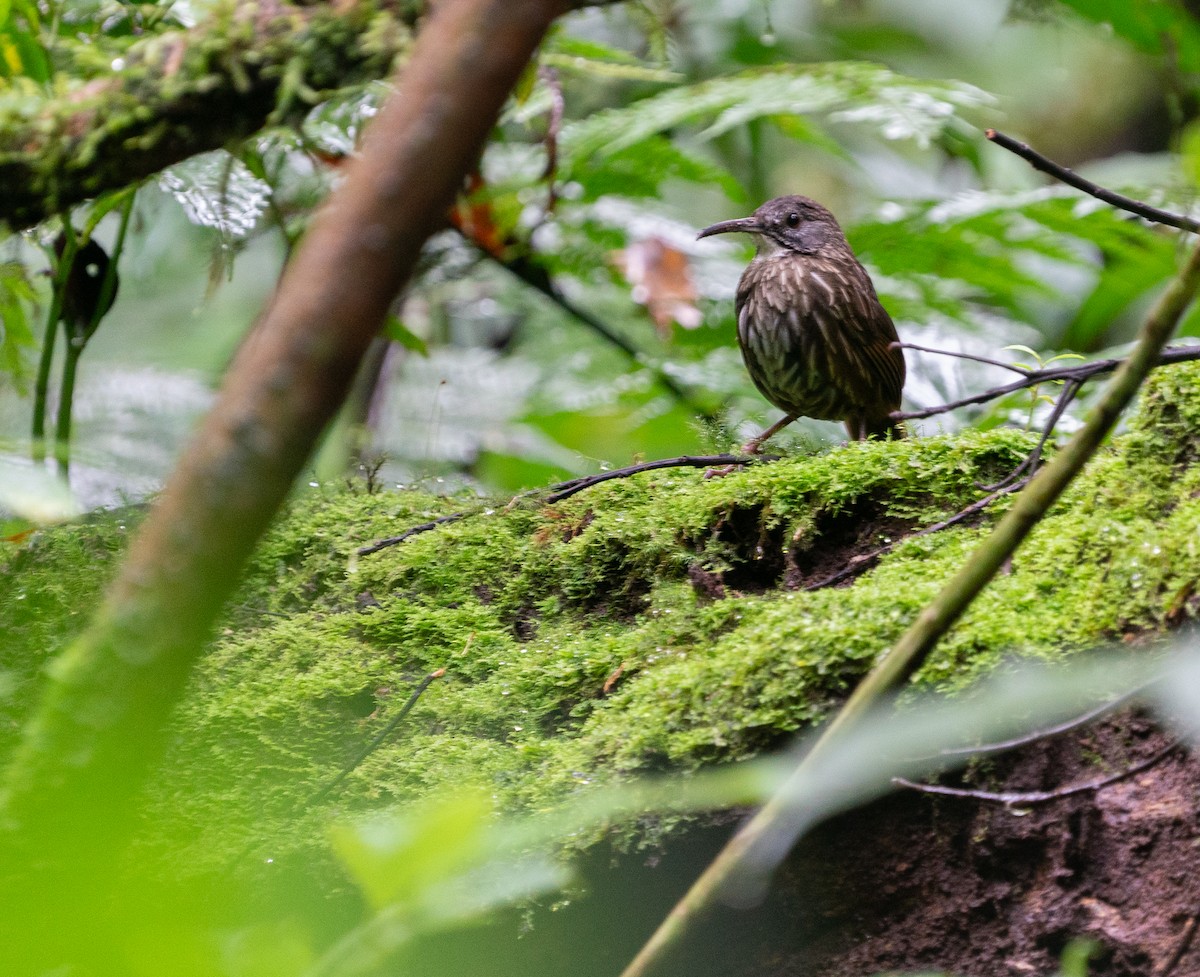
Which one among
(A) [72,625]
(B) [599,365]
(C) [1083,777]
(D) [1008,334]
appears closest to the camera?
(C) [1083,777]

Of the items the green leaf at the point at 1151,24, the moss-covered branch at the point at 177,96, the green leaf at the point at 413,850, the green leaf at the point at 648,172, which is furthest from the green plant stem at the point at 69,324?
the green leaf at the point at 1151,24

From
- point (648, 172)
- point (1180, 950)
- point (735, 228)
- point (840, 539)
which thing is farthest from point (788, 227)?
point (1180, 950)

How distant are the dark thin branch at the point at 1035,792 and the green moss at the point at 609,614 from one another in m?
0.15

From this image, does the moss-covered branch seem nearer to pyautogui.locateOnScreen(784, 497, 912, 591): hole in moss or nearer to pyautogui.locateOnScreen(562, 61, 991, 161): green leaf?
pyautogui.locateOnScreen(784, 497, 912, 591): hole in moss

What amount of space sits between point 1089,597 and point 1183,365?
513mm

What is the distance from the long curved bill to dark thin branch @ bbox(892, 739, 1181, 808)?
2707 mm

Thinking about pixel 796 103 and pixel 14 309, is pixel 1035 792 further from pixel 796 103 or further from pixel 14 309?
pixel 796 103

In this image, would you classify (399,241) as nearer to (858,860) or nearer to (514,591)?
(858,860)

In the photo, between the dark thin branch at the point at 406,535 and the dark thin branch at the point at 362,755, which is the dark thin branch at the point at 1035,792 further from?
the dark thin branch at the point at 406,535

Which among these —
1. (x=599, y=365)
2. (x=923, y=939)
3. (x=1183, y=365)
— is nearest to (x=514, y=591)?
(x=923, y=939)

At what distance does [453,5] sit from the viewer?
2.48ft

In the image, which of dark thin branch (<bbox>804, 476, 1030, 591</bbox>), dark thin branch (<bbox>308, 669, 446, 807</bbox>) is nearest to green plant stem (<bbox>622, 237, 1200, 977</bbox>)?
dark thin branch (<bbox>308, 669, 446, 807</bbox>)

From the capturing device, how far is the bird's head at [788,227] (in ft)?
12.3

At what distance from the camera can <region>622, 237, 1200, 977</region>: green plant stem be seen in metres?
0.89
